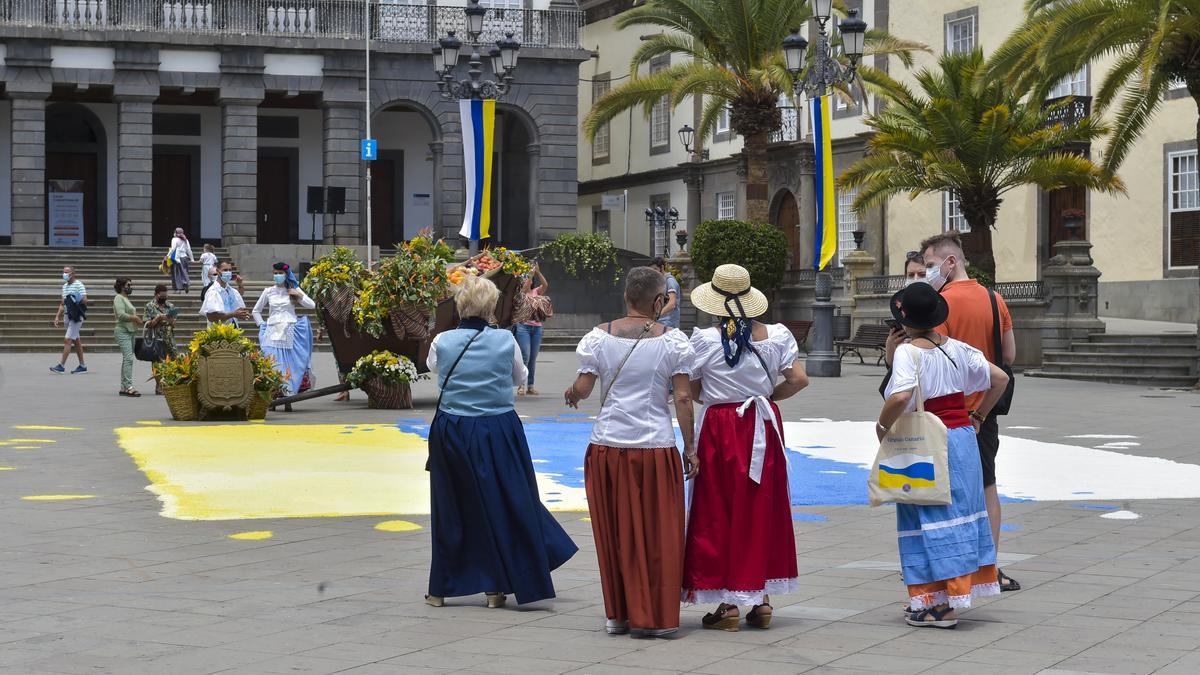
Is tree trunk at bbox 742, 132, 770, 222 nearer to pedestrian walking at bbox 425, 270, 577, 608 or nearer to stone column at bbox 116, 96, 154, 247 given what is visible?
stone column at bbox 116, 96, 154, 247

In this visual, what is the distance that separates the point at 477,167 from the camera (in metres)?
21.3

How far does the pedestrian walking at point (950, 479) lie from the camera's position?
6.93 m

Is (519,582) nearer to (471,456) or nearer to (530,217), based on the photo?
(471,456)

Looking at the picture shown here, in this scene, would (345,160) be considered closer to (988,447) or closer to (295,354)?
(295,354)

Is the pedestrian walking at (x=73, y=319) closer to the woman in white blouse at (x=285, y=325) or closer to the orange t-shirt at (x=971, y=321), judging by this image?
the woman in white blouse at (x=285, y=325)

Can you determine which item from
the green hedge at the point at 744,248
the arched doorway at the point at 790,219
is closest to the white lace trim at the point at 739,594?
the green hedge at the point at 744,248

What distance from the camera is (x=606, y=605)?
22.5 ft

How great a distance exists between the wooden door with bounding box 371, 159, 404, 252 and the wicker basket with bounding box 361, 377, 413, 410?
2904cm

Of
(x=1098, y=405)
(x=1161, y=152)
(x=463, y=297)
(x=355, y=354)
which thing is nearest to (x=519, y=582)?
(x=463, y=297)

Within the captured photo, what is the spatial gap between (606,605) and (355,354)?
1211 cm

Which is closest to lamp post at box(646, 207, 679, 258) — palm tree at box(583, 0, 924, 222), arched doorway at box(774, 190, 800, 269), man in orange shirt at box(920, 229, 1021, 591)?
arched doorway at box(774, 190, 800, 269)

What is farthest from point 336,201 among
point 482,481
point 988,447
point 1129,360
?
point 988,447

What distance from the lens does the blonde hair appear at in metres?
7.78

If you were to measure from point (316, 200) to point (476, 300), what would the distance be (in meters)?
35.6
